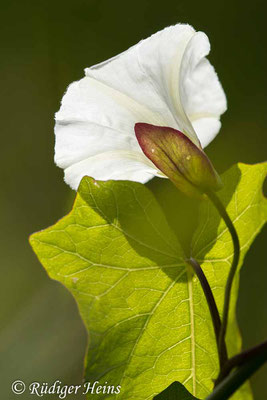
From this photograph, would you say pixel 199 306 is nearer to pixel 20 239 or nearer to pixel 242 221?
pixel 242 221

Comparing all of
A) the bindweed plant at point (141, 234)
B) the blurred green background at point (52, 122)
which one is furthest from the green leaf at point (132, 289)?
the blurred green background at point (52, 122)

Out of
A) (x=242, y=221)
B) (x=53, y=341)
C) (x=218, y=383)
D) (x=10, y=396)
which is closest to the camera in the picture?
(x=218, y=383)

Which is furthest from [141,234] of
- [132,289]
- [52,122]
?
[52,122]

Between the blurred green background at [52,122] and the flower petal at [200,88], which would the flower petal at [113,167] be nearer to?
the flower petal at [200,88]

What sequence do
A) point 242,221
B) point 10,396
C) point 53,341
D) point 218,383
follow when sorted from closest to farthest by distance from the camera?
point 218,383 → point 242,221 → point 10,396 → point 53,341

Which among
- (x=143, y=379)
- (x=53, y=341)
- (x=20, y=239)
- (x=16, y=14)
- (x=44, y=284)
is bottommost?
(x=53, y=341)

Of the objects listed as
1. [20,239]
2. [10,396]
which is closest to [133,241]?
[10,396]
